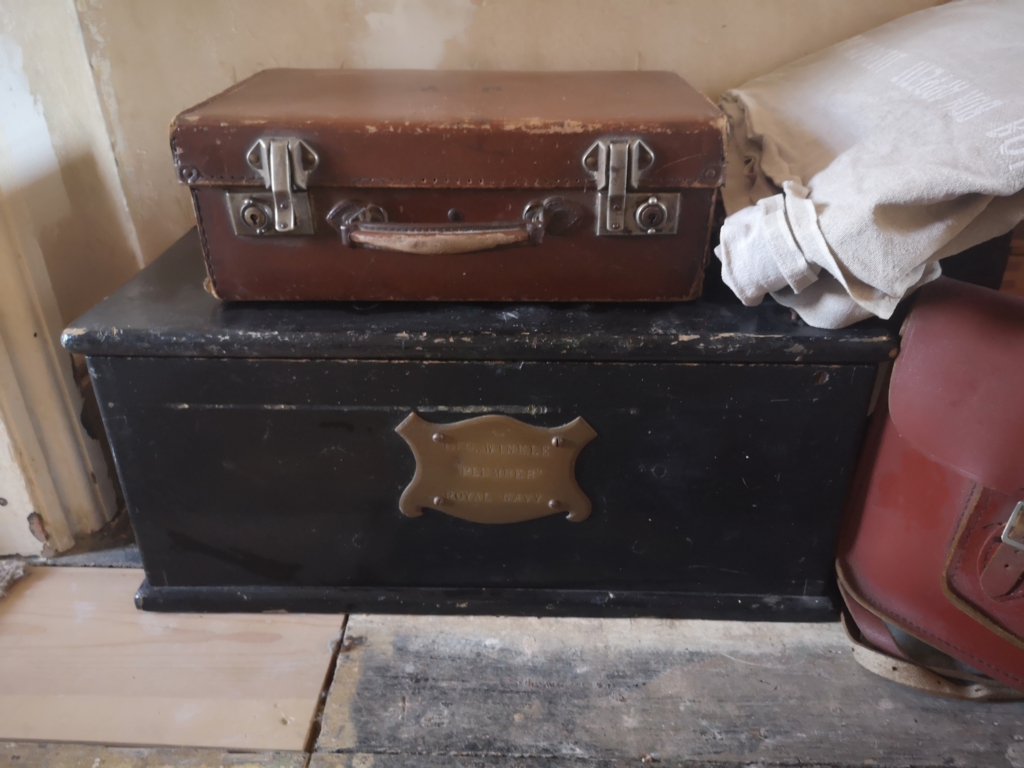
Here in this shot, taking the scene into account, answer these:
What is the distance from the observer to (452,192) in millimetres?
829

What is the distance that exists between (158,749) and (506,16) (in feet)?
3.63

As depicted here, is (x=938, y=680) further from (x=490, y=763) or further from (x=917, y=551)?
(x=490, y=763)

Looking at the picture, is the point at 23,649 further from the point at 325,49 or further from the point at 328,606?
the point at 325,49

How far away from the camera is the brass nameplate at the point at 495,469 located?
2.95 ft

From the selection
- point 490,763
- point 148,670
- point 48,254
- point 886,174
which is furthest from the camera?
point 48,254

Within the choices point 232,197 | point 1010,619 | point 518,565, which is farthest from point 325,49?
point 1010,619

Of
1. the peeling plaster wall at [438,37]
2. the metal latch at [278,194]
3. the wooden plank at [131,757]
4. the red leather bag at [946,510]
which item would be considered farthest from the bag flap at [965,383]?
the wooden plank at [131,757]

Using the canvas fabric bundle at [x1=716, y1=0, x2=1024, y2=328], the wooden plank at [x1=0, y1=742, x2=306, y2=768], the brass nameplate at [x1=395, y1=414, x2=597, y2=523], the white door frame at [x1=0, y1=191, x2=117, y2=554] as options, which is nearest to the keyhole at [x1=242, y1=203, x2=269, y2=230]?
the brass nameplate at [x1=395, y1=414, x2=597, y2=523]

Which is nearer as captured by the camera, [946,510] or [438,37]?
[946,510]

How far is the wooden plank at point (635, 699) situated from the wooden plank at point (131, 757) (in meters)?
0.06

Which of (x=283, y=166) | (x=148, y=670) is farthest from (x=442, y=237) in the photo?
(x=148, y=670)

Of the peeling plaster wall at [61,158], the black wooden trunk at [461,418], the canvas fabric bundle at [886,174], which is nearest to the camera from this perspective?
the canvas fabric bundle at [886,174]

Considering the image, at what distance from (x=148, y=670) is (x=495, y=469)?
538 mm

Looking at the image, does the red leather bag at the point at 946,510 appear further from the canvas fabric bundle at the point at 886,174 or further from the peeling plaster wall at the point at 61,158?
the peeling plaster wall at the point at 61,158
